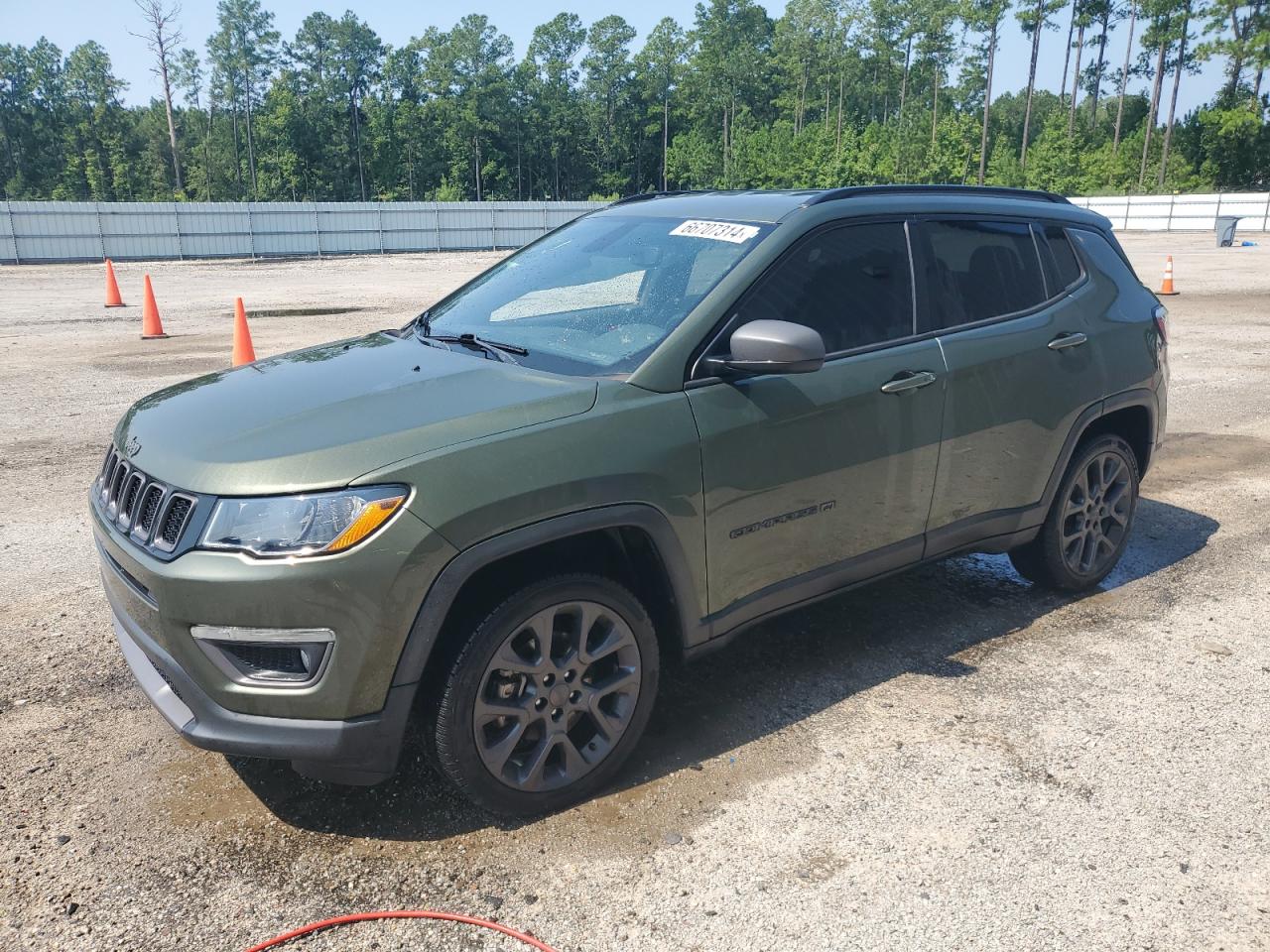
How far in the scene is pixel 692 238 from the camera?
378cm

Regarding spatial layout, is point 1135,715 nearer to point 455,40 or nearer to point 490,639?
point 490,639

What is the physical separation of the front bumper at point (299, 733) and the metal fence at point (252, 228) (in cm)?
3066

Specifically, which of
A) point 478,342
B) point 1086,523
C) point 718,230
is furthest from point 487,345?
point 1086,523

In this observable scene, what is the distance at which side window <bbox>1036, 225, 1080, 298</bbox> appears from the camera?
4492mm

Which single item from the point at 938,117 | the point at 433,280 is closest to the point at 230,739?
the point at 433,280

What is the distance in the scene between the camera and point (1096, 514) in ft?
15.7

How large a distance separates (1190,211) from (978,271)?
5157cm

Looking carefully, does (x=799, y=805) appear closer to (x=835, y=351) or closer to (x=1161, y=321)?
(x=835, y=351)

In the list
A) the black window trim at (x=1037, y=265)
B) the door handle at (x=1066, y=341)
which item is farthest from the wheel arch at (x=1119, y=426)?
the black window trim at (x=1037, y=265)

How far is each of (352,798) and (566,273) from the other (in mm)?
2065

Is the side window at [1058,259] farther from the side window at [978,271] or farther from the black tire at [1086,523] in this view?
the black tire at [1086,523]

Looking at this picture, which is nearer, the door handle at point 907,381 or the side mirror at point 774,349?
the side mirror at point 774,349

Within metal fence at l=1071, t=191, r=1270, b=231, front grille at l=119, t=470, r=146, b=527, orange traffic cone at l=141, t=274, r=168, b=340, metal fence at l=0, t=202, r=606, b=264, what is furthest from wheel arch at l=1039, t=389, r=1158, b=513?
metal fence at l=1071, t=191, r=1270, b=231

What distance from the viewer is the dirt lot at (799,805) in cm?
266
